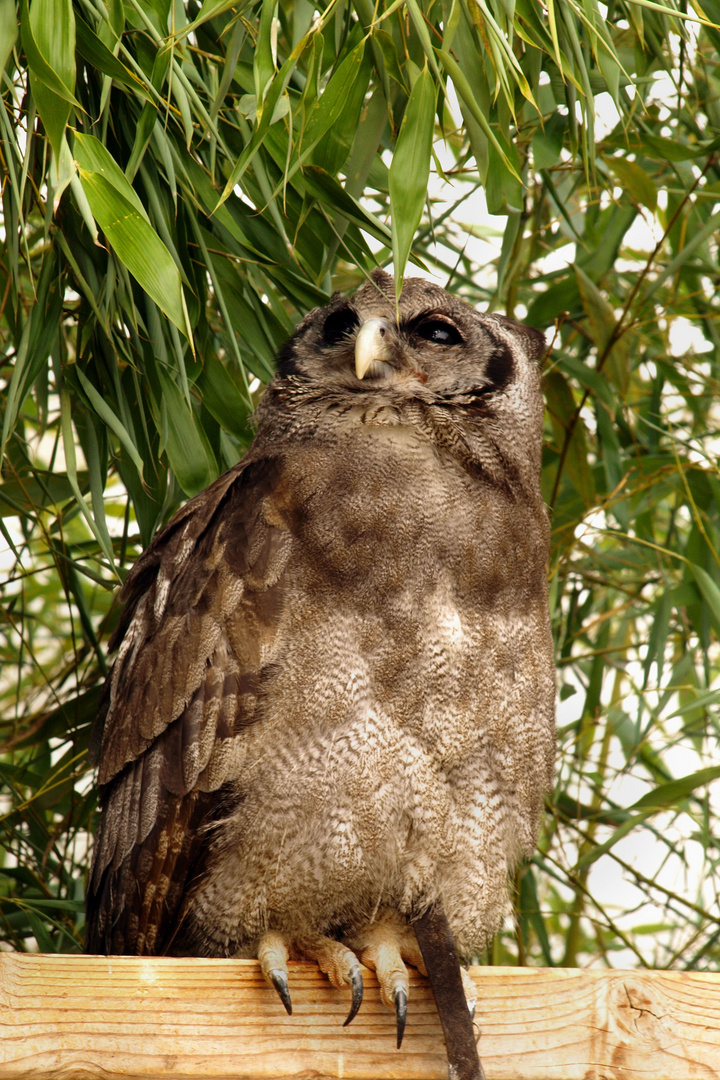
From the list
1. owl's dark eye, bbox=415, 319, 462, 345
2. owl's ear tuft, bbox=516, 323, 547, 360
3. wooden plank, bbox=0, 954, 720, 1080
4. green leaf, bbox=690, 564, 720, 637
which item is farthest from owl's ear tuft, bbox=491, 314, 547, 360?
wooden plank, bbox=0, 954, 720, 1080

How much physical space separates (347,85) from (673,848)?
1900 mm

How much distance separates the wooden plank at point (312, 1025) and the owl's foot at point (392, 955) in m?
0.02

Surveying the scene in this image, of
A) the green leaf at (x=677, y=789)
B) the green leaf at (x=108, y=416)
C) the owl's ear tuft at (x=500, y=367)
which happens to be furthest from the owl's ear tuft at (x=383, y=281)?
the green leaf at (x=677, y=789)

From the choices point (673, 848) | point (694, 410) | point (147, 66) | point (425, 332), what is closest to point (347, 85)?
point (147, 66)

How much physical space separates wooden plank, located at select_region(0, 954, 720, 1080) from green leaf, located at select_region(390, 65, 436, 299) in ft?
3.08

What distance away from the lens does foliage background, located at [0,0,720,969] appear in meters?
1.41

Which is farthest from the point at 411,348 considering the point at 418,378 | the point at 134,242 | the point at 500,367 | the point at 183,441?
the point at 134,242

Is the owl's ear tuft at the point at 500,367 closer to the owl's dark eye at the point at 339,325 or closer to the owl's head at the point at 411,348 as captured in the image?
the owl's head at the point at 411,348

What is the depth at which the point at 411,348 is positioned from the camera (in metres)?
1.90

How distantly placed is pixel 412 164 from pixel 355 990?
1073 mm

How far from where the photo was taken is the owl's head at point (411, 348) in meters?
1.86

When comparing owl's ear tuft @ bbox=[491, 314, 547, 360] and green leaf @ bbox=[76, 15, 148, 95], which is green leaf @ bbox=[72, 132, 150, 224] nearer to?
green leaf @ bbox=[76, 15, 148, 95]

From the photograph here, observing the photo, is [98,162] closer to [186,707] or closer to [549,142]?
[186,707]

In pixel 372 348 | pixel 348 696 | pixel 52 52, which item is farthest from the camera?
pixel 372 348
